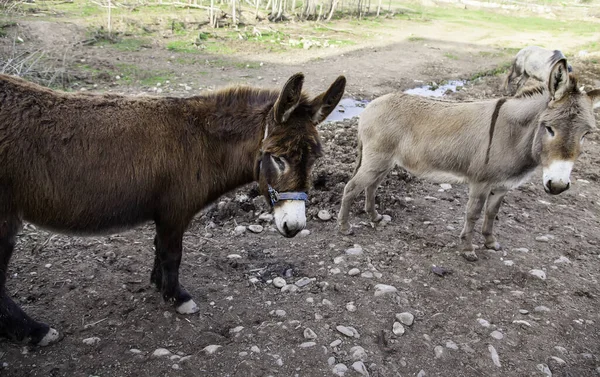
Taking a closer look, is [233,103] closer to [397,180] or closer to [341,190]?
[341,190]

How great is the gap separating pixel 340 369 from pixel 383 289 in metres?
1.17

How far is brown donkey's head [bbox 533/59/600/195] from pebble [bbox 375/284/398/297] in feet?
6.16

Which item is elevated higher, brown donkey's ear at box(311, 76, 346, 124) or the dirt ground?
brown donkey's ear at box(311, 76, 346, 124)

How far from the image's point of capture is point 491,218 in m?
5.15

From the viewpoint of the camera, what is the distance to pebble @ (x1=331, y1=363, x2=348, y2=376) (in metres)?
3.30

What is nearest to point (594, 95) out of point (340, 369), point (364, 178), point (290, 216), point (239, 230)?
point (364, 178)

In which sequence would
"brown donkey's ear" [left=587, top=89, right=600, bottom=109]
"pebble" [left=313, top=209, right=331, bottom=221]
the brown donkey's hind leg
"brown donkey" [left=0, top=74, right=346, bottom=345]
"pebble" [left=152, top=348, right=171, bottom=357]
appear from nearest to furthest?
"brown donkey" [left=0, top=74, right=346, bottom=345] → the brown donkey's hind leg → "pebble" [left=152, top=348, right=171, bottom=357] → "brown donkey's ear" [left=587, top=89, right=600, bottom=109] → "pebble" [left=313, top=209, right=331, bottom=221]

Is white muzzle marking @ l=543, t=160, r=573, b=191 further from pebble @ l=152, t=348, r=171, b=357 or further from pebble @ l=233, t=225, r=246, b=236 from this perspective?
pebble @ l=152, t=348, r=171, b=357

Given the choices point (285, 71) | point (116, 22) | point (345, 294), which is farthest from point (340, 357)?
point (116, 22)

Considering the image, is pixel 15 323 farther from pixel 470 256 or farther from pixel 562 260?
pixel 562 260

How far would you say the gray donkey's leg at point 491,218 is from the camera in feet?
16.6

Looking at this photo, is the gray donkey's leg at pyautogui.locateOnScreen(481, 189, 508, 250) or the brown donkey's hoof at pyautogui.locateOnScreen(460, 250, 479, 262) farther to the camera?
the gray donkey's leg at pyautogui.locateOnScreen(481, 189, 508, 250)

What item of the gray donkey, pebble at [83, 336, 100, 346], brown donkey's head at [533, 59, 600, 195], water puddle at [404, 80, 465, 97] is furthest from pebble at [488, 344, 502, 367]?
the gray donkey

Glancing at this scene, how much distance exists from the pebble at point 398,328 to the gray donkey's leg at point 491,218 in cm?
209
